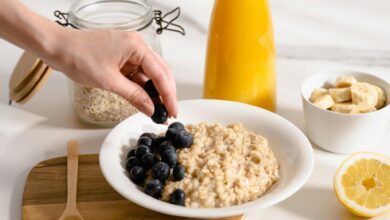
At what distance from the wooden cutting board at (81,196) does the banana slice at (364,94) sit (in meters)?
0.35

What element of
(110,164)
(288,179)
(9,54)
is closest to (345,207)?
(288,179)

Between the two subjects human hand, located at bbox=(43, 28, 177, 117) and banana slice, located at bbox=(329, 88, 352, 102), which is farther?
banana slice, located at bbox=(329, 88, 352, 102)

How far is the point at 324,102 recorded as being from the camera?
1.21 metres

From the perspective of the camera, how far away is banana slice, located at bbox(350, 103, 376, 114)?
1.18 m

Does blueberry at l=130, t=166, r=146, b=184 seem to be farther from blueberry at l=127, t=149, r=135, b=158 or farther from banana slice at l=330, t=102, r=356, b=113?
banana slice at l=330, t=102, r=356, b=113

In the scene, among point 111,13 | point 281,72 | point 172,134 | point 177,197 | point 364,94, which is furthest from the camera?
point 281,72

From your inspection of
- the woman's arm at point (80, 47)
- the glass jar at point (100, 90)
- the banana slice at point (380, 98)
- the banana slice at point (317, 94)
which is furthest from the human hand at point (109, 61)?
the banana slice at point (380, 98)

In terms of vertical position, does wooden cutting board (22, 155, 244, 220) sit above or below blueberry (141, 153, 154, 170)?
below

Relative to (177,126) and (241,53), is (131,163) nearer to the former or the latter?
(177,126)

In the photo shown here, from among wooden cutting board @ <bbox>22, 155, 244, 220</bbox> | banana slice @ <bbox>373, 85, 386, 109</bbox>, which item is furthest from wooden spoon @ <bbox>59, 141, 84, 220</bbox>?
banana slice @ <bbox>373, 85, 386, 109</bbox>

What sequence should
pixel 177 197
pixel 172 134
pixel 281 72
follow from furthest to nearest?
pixel 281 72
pixel 172 134
pixel 177 197

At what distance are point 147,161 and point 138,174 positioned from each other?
3 centimetres

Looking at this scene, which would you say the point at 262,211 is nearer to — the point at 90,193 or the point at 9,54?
the point at 90,193

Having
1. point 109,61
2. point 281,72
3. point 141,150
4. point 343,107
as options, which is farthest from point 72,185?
point 281,72
